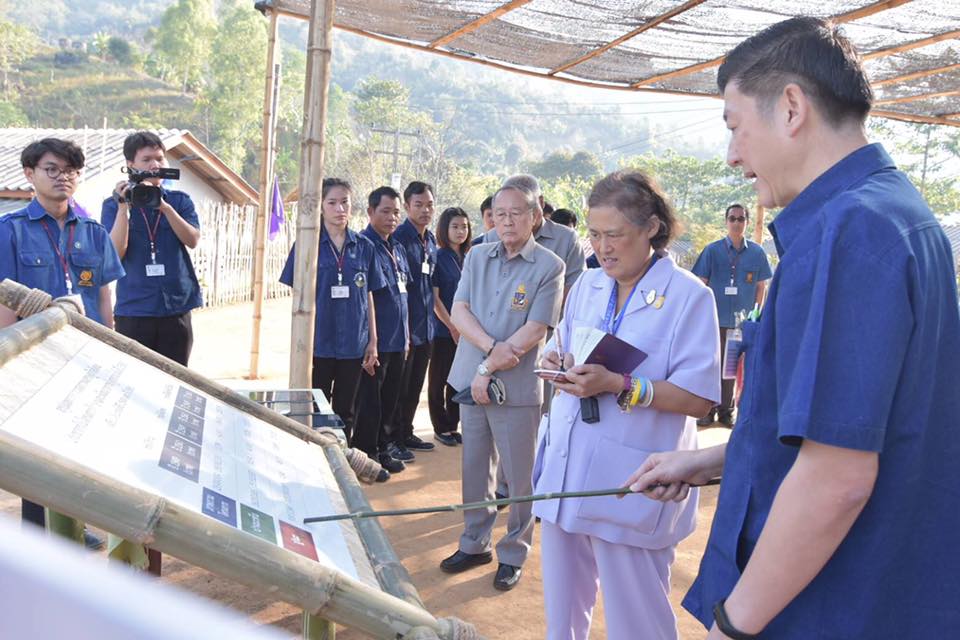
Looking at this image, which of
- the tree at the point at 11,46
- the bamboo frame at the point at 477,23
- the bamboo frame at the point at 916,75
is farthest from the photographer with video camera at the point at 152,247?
the tree at the point at 11,46

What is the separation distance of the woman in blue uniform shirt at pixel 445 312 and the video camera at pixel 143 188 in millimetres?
2165

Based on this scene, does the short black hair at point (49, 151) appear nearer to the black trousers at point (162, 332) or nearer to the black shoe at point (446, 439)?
the black trousers at point (162, 332)

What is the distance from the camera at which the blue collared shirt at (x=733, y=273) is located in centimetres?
652

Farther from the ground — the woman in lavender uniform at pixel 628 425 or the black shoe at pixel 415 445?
the woman in lavender uniform at pixel 628 425

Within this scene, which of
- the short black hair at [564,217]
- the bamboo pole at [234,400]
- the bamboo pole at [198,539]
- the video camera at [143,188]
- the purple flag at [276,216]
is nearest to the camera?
the bamboo pole at [198,539]

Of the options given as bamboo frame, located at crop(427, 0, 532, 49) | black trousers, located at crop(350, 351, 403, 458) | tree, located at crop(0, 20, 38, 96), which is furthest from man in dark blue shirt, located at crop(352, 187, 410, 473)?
tree, located at crop(0, 20, 38, 96)

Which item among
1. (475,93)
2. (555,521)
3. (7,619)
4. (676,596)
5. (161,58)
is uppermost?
(475,93)

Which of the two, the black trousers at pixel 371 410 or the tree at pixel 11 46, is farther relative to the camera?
the tree at pixel 11 46

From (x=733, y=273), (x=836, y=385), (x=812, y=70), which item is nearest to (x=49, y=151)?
(x=812, y=70)

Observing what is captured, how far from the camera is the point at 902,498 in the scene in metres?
1.07

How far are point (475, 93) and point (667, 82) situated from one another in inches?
4697

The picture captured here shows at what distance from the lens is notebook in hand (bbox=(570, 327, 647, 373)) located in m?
1.95

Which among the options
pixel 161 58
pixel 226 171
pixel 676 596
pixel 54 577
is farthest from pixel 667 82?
pixel 161 58

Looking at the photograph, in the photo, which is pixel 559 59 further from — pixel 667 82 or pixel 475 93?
pixel 475 93
